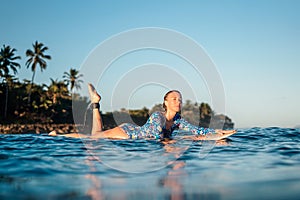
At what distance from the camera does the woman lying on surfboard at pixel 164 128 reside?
748 cm

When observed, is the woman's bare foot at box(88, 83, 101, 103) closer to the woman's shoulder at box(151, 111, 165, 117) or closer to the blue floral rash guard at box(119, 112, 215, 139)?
the blue floral rash guard at box(119, 112, 215, 139)

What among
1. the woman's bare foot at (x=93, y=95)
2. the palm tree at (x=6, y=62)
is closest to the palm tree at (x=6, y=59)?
the palm tree at (x=6, y=62)

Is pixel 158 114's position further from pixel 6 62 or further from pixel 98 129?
pixel 6 62

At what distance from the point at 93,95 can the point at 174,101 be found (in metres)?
2.25

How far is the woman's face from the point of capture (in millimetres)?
7430

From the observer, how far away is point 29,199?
2.39m

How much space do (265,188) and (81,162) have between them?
2549 mm

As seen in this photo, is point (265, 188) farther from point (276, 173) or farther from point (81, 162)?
Result: point (81, 162)

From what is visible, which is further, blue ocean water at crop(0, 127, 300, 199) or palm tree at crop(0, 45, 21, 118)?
palm tree at crop(0, 45, 21, 118)

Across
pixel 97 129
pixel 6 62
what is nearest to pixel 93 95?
pixel 97 129

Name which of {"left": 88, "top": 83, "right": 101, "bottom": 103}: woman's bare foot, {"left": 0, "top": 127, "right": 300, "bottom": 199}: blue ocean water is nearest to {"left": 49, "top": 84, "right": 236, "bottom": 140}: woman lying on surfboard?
{"left": 88, "top": 83, "right": 101, "bottom": 103}: woman's bare foot

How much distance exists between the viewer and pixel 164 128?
7.85m

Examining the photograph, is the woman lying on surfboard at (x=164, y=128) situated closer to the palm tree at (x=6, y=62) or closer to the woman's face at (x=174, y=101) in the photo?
the woman's face at (x=174, y=101)

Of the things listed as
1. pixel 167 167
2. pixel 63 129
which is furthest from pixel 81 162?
pixel 63 129
